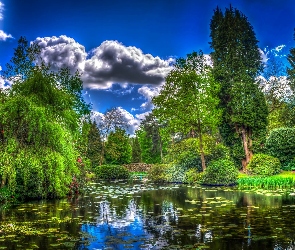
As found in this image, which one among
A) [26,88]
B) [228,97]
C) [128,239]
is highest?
[228,97]

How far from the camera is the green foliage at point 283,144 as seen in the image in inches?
1129

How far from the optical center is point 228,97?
3488cm

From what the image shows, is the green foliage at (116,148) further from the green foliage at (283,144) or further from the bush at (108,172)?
the green foliage at (283,144)

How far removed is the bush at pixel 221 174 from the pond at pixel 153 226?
10.8 m

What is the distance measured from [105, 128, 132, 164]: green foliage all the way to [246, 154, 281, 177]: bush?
27276 millimetres

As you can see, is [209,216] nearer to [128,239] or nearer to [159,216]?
[159,216]

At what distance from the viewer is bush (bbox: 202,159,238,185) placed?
25562 millimetres

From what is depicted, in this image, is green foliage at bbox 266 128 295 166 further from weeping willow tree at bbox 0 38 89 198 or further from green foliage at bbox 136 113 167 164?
green foliage at bbox 136 113 167 164

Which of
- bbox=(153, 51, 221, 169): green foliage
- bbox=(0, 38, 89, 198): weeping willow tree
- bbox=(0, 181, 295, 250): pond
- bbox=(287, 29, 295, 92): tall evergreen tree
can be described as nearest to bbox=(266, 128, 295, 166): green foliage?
bbox=(153, 51, 221, 169): green foliage

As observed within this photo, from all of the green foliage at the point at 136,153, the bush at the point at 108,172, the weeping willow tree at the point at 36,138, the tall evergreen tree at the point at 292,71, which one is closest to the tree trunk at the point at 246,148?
the tall evergreen tree at the point at 292,71

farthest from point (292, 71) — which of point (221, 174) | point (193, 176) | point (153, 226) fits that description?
point (153, 226)

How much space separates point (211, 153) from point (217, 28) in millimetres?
15141

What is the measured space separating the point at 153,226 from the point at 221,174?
Result: 1673 centimetres

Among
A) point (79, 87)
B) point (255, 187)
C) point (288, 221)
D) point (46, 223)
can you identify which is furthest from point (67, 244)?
point (79, 87)
